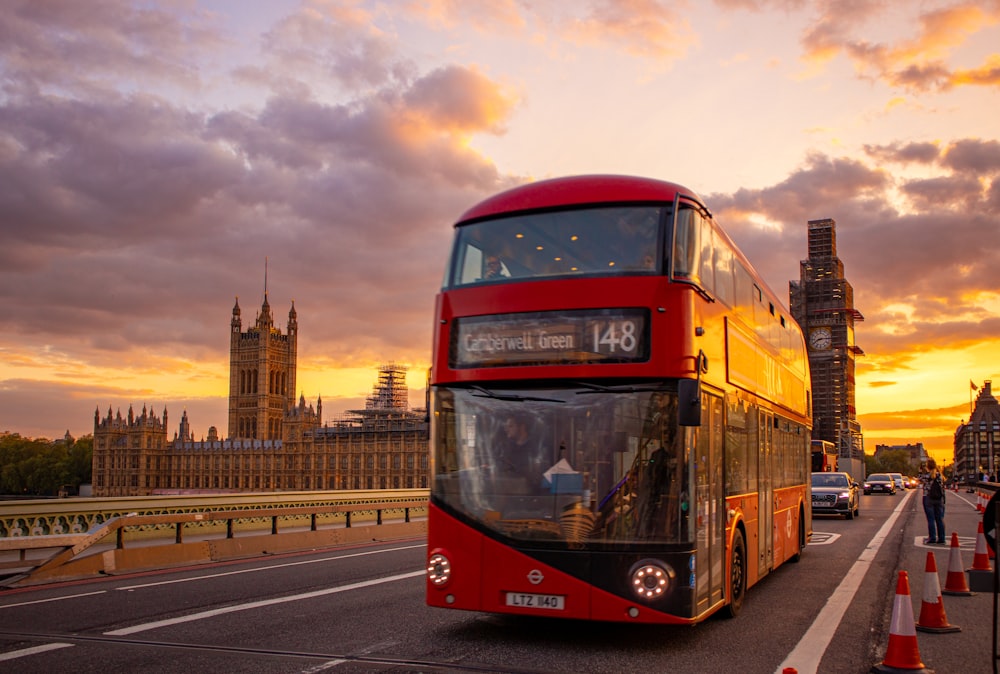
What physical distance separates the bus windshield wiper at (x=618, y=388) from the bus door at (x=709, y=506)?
62 centimetres

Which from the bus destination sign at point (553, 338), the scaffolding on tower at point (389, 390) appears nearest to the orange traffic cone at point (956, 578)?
the bus destination sign at point (553, 338)

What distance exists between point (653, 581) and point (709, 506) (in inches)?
47.4

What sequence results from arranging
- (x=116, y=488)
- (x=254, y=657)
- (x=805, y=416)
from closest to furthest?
(x=254, y=657)
(x=805, y=416)
(x=116, y=488)

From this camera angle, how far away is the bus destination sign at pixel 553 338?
8367mm

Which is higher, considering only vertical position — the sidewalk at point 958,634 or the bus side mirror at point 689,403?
the bus side mirror at point 689,403

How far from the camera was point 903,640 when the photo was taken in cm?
759

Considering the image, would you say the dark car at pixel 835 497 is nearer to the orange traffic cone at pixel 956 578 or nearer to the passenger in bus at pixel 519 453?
the orange traffic cone at pixel 956 578

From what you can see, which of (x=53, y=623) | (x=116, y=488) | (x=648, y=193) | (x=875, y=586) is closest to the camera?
(x=648, y=193)

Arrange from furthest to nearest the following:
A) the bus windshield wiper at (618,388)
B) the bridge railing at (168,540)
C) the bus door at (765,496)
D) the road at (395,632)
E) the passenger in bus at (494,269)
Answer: the bridge railing at (168,540) < the bus door at (765,496) < the passenger in bus at (494,269) < the bus windshield wiper at (618,388) < the road at (395,632)

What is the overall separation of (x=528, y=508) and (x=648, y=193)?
318 centimetres

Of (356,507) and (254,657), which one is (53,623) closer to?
(254,657)

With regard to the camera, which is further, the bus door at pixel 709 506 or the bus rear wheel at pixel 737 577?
the bus rear wheel at pixel 737 577

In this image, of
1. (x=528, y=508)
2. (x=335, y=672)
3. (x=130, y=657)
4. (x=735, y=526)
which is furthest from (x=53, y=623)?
(x=735, y=526)

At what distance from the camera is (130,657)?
318 inches
